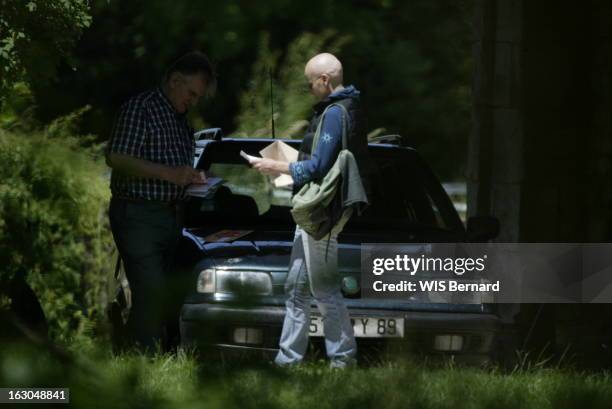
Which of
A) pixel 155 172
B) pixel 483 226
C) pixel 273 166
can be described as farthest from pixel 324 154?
pixel 483 226

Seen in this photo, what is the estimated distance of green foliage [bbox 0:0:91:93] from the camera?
14.4ft

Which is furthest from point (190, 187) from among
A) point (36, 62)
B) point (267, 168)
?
point (36, 62)

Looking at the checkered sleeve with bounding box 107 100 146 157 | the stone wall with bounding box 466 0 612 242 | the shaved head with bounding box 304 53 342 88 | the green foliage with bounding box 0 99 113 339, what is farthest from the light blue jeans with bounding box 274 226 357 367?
the stone wall with bounding box 466 0 612 242

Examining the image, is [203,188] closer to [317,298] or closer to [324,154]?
[324,154]

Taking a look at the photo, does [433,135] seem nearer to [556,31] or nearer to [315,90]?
Result: [556,31]

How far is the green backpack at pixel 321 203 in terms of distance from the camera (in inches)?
249

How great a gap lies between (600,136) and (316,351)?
12.1ft

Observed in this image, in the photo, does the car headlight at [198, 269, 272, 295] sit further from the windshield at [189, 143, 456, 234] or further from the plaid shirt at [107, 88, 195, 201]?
the windshield at [189, 143, 456, 234]

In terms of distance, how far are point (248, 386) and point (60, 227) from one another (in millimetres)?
7859

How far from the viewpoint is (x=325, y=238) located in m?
6.45

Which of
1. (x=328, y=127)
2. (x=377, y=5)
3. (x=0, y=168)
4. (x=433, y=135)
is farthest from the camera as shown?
(x=433, y=135)

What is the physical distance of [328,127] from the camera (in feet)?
20.7

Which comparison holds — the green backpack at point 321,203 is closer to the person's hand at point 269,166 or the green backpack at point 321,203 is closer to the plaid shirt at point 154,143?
the person's hand at point 269,166

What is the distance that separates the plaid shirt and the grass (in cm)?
390
